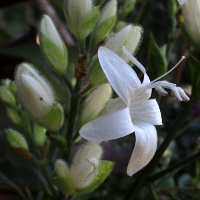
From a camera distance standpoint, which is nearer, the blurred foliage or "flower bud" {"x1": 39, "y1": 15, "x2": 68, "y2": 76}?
"flower bud" {"x1": 39, "y1": 15, "x2": 68, "y2": 76}

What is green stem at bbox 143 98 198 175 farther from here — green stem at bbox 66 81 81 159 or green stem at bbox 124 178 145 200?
green stem at bbox 66 81 81 159

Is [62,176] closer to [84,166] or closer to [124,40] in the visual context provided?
[84,166]

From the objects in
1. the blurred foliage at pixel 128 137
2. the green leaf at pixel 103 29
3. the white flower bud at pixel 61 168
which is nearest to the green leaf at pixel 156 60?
the blurred foliage at pixel 128 137

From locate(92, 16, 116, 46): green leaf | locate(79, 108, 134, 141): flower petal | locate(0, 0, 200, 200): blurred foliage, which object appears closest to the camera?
locate(79, 108, 134, 141): flower petal

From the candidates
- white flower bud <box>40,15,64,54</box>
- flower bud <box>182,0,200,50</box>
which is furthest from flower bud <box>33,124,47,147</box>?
flower bud <box>182,0,200,50</box>

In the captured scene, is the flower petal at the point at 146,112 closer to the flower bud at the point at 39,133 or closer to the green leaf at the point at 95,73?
the green leaf at the point at 95,73

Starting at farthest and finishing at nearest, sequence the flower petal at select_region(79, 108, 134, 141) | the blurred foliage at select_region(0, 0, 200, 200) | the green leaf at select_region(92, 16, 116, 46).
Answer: the blurred foliage at select_region(0, 0, 200, 200) → the green leaf at select_region(92, 16, 116, 46) → the flower petal at select_region(79, 108, 134, 141)

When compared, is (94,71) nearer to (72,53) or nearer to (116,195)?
(72,53)

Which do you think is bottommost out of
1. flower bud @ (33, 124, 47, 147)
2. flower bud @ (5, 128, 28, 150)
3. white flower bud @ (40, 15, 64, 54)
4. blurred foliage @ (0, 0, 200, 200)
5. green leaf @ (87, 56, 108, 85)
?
blurred foliage @ (0, 0, 200, 200)
